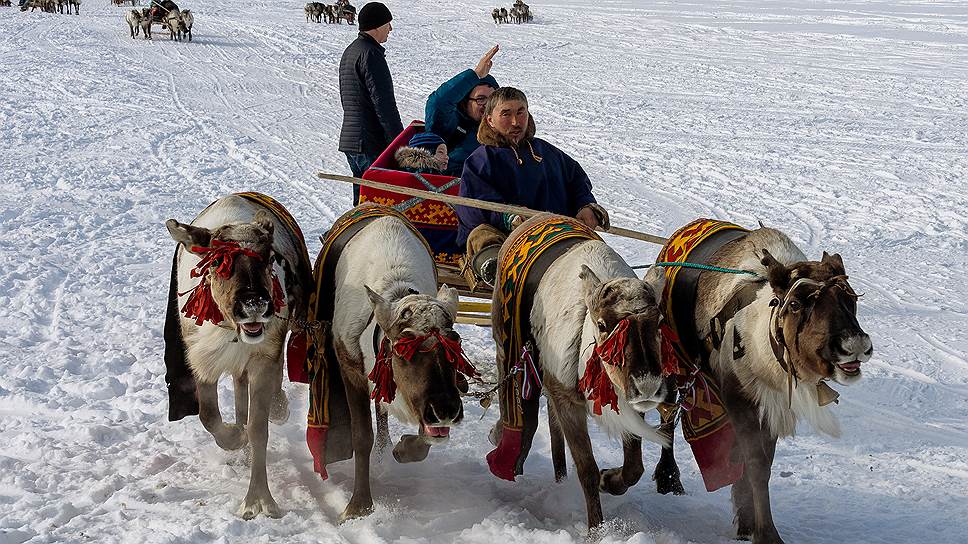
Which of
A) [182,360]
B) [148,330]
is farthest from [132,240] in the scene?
[182,360]

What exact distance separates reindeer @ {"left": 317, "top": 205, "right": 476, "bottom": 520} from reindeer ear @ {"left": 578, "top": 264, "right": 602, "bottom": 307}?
1.86 ft

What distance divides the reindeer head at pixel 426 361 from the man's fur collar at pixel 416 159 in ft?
8.81

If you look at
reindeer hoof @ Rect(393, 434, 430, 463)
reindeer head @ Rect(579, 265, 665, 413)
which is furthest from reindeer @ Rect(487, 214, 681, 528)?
reindeer hoof @ Rect(393, 434, 430, 463)

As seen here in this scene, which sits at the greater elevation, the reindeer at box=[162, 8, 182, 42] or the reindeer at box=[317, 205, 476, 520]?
the reindeer at box=[317, 205, 476, 520]

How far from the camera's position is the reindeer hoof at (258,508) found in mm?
4711

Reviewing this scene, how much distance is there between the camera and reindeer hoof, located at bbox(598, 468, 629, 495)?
4801mm

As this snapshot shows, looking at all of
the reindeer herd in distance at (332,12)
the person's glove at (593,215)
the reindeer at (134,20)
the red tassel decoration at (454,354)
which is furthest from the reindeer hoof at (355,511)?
the reindeer herd in distance at (332,12)

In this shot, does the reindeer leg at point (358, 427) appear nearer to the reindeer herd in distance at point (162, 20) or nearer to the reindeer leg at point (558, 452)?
the reindeer leg at point (558, 452)

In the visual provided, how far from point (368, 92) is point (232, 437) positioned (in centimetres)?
368

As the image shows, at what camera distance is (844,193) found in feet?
34.7

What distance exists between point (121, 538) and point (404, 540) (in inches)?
48.5

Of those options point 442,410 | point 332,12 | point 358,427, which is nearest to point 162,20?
point 332,12

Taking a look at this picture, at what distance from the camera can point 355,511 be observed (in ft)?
15.4

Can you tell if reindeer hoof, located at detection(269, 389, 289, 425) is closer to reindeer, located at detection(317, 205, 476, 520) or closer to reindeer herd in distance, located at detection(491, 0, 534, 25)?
reindeer, located at detection(317, 205, 476, 520)
